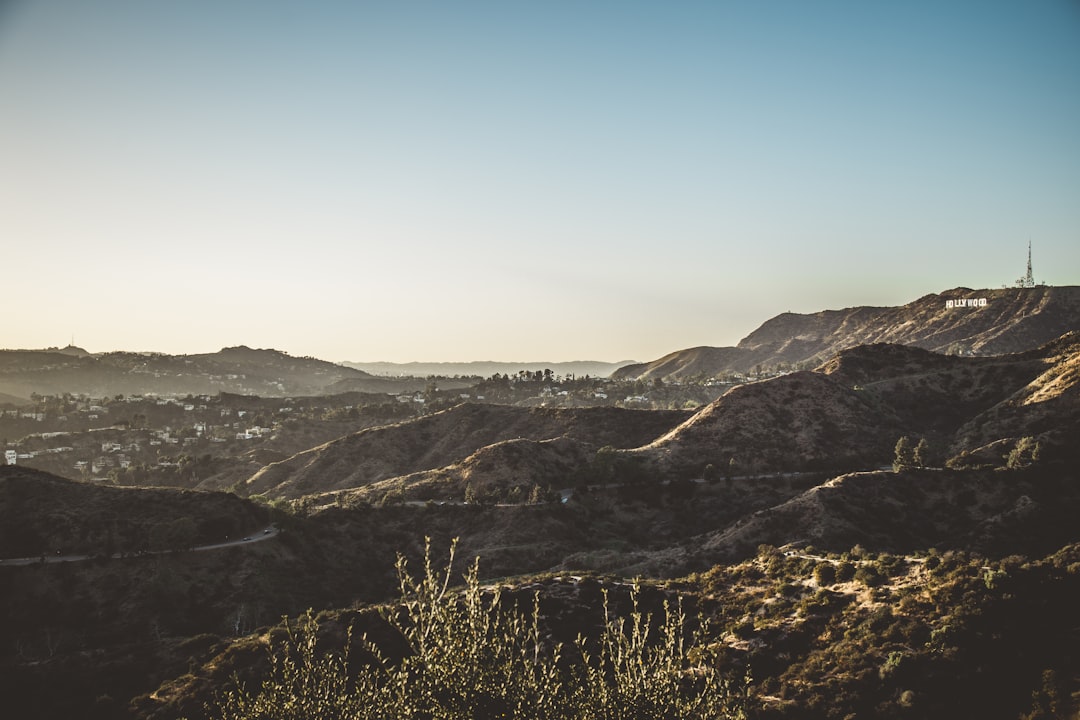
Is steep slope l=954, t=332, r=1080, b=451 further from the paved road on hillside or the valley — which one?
the paved road on hillside

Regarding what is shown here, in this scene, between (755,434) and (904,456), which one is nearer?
(904,456)

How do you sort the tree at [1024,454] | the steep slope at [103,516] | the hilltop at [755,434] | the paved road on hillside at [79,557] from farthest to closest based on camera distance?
the hilltop at [755,434] → the tree at [1024,454] → the steep slope at [103,516] → the paved road on hillside at [79,557]

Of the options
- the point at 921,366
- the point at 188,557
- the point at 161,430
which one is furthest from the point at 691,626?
the point at 161,430

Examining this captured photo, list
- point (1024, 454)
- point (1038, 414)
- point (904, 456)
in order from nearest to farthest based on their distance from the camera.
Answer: point (1024, 454)
point (904, 456)
point (1038, 414)

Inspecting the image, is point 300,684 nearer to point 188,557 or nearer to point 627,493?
point 188,557

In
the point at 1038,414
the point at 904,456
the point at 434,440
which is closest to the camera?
the point at 904,456

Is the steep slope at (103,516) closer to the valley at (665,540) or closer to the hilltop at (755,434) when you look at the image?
the valley at (665,540)

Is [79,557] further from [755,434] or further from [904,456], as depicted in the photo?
[904,456]

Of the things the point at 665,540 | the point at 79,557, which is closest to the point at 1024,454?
the point at 665,540

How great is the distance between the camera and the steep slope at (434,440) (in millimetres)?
124000

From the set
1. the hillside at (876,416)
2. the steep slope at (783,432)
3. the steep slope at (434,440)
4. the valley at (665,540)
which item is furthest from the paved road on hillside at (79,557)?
the steep slope at (783,432)

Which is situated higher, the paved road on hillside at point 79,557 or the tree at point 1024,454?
the tree at point 1024,454

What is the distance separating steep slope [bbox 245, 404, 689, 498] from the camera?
124000 mm

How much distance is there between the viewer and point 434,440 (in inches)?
5595
